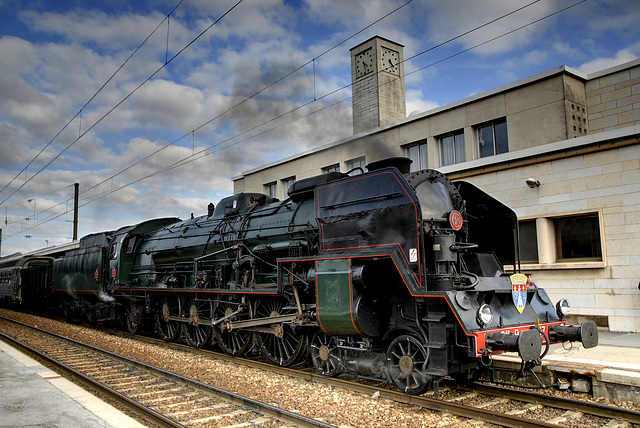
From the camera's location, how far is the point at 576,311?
11.1m

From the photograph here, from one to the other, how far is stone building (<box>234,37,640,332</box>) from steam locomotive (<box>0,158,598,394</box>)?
137 inches

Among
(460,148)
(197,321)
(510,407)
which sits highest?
(460,148)

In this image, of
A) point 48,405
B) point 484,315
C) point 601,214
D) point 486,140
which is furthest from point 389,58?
point 48,405

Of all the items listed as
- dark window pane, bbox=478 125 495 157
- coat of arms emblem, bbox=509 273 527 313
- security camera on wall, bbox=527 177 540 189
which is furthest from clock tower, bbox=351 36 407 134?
coat of arms emblem, bbox=509 273 527 313

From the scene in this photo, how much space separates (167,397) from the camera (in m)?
6.61

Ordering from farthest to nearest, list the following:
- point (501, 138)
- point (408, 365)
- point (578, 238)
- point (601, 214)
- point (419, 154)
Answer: point (419, 154) → point (501, 138) → point (578, 238) → point (601, 214) → point (408, 365)

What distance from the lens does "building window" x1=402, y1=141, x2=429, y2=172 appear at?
16562mm

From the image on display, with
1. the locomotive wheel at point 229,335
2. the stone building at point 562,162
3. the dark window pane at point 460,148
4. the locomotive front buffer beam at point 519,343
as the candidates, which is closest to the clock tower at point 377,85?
the stone building at point 562,162

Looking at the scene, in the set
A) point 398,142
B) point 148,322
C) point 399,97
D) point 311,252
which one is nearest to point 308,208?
point 311,252

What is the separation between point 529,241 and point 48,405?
1065 cm

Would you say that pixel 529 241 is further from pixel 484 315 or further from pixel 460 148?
pixel 484 315

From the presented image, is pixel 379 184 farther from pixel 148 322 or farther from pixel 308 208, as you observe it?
pixel 148 322

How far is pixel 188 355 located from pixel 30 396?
3989 mm

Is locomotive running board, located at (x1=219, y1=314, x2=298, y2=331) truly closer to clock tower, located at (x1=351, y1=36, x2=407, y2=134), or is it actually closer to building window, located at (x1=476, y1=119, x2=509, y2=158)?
building window, located at (x1=476, y1=119, x2=509, y2=158)
